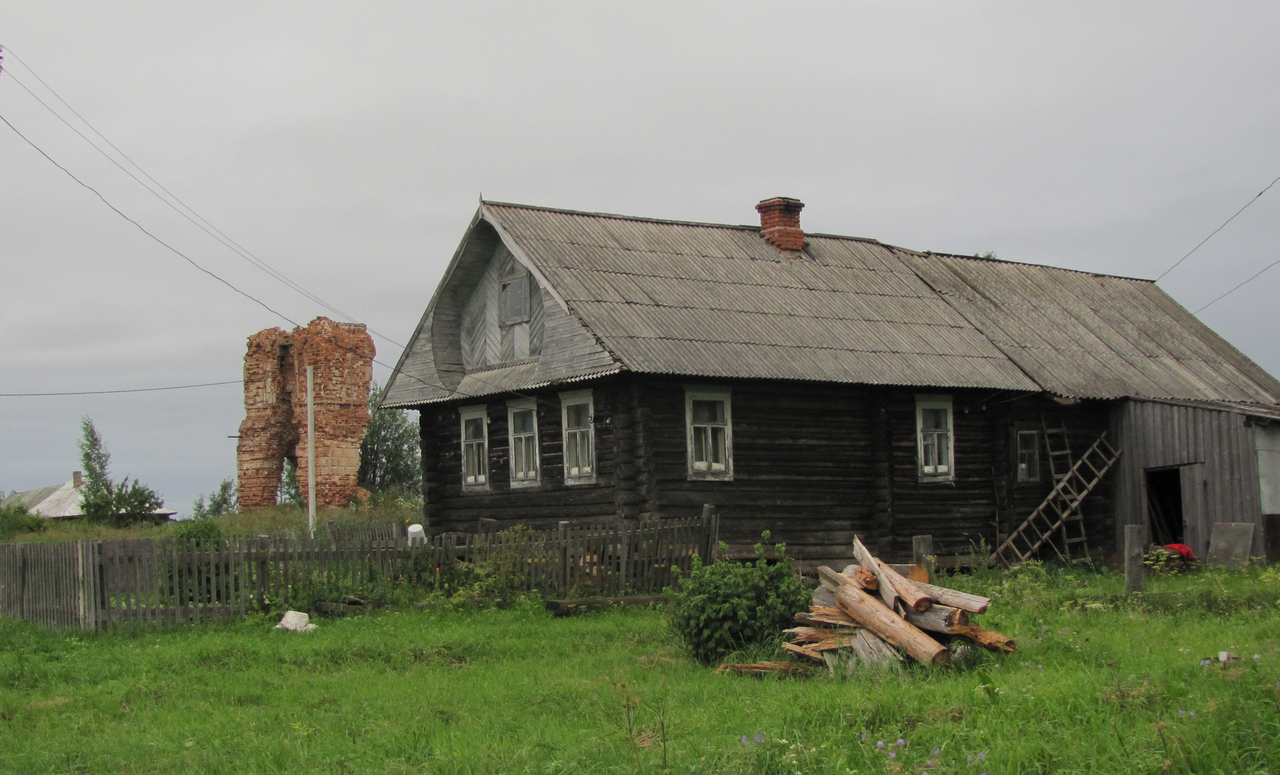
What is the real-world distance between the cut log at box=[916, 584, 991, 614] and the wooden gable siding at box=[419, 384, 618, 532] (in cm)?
884

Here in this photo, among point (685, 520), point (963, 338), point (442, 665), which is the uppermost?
point (963, 338)

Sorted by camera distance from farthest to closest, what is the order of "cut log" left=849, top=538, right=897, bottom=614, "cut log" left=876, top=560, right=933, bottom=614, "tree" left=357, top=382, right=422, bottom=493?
"tree" left=357, top=382, right=422, bottom=493 → "cut log" left=849, top=538, right=897, bottom=614 → "cut log" left=876, top=560, right=933, bottom=614

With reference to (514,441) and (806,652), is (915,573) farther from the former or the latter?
(514,441)

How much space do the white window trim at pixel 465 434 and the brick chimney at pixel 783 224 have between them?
6.45 meters

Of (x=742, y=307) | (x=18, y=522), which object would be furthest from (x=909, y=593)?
(x=18, y=522)

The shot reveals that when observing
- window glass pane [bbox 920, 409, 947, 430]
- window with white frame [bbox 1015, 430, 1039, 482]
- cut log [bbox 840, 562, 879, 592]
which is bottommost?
cut log [bbox 840, 562, 879, 592]

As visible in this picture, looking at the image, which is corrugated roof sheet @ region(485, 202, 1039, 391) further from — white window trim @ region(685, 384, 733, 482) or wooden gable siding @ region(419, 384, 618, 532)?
wooden gable siding @ region(419, 384, 618, 532)

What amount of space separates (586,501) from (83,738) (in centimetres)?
1043

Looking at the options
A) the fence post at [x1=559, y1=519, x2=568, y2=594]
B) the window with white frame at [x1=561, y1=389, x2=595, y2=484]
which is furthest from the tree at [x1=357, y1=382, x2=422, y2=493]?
the fence post at [x1=559, y1=519, x2=568, y2=594]

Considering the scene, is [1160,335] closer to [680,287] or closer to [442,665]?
[680,287]

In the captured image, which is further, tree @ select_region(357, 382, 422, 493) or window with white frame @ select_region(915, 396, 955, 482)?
tree @ select_region(357, 382, 422, 493)

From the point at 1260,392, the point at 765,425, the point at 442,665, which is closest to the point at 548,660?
the point at 442,665

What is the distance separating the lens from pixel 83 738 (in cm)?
847

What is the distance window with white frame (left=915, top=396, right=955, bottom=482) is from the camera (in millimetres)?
20094
